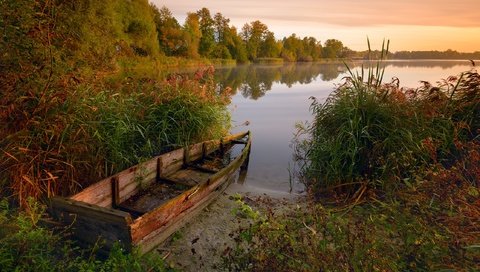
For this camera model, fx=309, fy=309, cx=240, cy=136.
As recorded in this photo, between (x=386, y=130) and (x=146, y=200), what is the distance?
456 cm

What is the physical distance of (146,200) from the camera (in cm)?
516

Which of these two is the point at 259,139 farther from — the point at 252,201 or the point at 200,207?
the point at 200,207

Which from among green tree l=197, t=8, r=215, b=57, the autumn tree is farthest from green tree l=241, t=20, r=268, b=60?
the autumn tree

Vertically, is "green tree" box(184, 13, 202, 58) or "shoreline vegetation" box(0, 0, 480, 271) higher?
"green tree" box(184, 13, 202, 58)

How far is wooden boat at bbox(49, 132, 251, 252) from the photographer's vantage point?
11.7ft

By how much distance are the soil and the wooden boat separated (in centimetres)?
17

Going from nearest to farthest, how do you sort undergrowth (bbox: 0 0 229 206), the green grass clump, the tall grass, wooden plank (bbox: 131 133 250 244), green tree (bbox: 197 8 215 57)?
1. the green grass clump
2. wooden plank (bbox: 131 133 250 244)
3. undergrowth (bbox: 0 0 229 206)
4. the tall grass
5. green tree (bbox: 197 8 215 57)

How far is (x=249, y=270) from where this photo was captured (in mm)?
3059

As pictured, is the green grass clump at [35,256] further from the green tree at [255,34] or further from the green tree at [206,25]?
the green tree at [255,34]

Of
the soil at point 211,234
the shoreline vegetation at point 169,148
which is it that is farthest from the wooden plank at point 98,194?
the soil at point 211,234

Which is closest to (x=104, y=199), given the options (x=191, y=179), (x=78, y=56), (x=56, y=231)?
(x=56, y=231)

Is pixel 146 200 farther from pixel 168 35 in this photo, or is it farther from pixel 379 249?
pixel 168 35

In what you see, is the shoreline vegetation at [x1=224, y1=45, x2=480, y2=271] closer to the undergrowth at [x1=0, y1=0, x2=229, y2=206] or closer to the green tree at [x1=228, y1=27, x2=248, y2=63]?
the undergrowth at [x1=0, y1=0, x2=229, y2=206]

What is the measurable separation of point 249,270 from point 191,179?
126 inches
